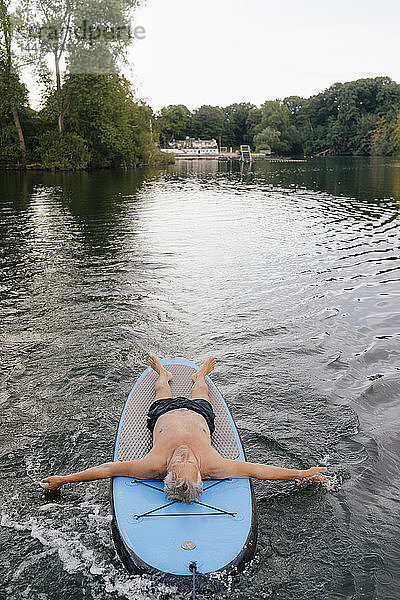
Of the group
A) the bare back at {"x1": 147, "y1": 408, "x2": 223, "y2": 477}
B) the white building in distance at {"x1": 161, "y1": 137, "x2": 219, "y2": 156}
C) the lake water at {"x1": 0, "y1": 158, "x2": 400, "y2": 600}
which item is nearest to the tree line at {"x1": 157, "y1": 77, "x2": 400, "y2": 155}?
the white building in distance at {"x1": 161, "y1": 137, "x2": 219, "y2": 156}

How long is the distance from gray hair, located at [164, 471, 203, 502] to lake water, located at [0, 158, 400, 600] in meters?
0.73

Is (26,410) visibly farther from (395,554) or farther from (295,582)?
(395,554)

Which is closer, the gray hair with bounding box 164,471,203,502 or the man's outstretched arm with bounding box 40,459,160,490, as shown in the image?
the gray hair with bounding box 164,471,203,502

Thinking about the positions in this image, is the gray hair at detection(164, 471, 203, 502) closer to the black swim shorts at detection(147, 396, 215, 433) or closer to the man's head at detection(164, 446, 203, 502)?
the man's head at detection(164, 446, 203, 502)

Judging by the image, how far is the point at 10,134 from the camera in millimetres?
46656

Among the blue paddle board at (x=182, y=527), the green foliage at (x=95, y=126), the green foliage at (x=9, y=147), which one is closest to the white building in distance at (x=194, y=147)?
the green foliage at (x=95, y=126)

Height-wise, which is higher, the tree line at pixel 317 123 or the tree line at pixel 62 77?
the tree line at pixel 317 123

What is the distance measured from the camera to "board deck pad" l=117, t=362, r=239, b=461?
5375 millimetres

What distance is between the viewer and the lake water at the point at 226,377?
4551mm

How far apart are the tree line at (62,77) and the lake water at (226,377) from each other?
30.8 m

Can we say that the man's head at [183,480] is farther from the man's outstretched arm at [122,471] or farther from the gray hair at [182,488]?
the man's outstretched arm at [122,471]

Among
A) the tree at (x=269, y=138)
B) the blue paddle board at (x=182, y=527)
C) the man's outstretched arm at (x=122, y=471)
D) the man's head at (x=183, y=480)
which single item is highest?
the tree at (x=269, y=138)

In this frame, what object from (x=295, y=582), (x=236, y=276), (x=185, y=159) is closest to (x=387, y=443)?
(x=295, y=582)

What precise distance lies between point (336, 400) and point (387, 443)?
1.19m
